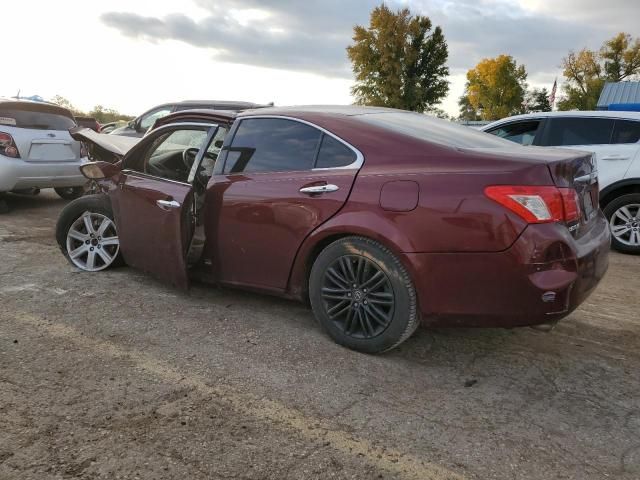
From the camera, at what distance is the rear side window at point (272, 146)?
3.82 metres

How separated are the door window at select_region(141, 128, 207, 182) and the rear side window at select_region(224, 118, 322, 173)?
58cm

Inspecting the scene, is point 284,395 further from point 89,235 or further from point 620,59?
point 620,59

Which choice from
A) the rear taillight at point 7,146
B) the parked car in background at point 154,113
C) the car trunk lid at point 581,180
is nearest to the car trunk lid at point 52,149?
the rear taillight at point 7,146

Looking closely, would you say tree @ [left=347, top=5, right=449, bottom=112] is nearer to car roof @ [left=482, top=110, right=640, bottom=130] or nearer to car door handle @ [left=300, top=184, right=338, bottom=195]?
car roof @ [left=482, top=110, right=640, bottom=130]

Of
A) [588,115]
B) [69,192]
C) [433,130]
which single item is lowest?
[69,192]

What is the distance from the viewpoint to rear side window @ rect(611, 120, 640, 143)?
6.93m

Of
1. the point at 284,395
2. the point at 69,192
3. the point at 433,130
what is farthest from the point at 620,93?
the point at 284,395

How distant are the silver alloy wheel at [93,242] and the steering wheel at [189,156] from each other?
34.8 inches

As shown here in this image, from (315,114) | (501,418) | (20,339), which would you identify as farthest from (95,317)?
(501,418)

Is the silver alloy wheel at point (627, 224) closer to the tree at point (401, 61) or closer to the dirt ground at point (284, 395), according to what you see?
the dirt ground at point (284, 395)

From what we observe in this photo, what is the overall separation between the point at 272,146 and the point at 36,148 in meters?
5.20

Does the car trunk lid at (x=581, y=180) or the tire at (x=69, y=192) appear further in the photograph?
the tire at (x=69, y=192)

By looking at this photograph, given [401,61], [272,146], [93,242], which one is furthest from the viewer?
[401,61]

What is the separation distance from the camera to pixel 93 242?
520 centimetres
